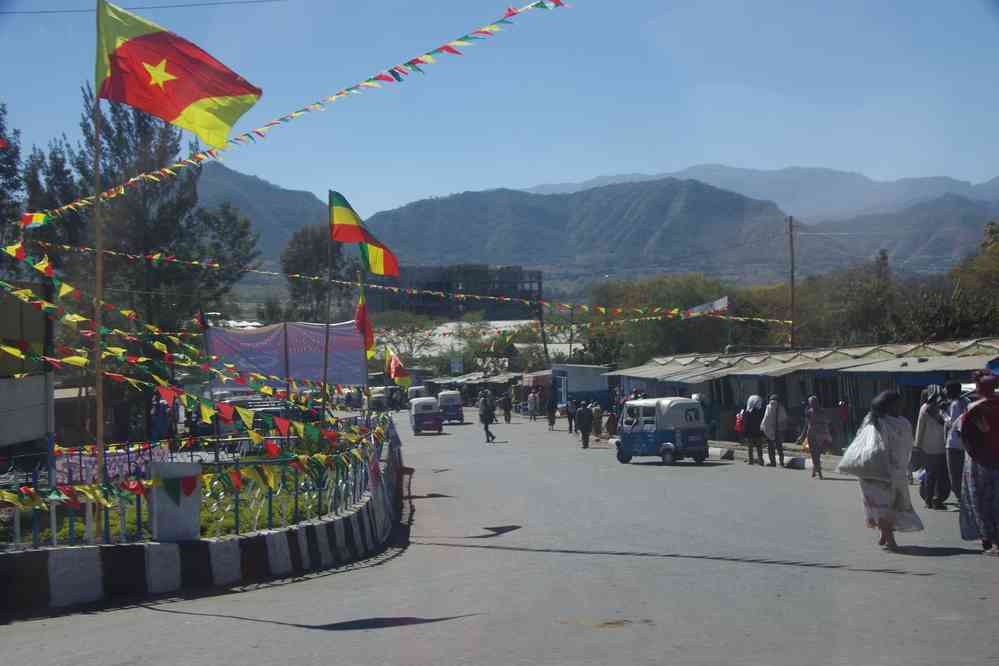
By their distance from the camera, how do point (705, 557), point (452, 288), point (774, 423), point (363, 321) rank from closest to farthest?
point (705, 557) → point (363, 321) → point (774, 423) → point (452, 288)

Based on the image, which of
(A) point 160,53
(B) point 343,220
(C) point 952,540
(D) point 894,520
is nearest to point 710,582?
(D) point 894,520

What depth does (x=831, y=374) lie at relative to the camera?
2898cm

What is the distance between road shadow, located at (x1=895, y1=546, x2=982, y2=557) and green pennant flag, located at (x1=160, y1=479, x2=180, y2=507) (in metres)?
7.28

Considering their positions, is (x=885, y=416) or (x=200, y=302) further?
(x=200, y=302)

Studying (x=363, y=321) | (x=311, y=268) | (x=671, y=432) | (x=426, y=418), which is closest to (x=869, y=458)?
Result: (x=363, y=321)

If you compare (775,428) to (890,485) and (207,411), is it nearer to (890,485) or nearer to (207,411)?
(890,485)

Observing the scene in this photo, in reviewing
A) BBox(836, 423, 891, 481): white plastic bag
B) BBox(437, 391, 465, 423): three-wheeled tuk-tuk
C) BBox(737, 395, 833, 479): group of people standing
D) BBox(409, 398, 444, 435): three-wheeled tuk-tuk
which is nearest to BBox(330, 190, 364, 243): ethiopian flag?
BBox(737, 395, 833, 479): group of people standing

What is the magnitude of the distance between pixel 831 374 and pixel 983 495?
64.4 ft

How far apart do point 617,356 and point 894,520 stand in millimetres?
53156

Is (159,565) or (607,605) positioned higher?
(159,565)

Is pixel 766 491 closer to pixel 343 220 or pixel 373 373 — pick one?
pixel 343 220

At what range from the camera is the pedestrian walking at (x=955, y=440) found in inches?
499

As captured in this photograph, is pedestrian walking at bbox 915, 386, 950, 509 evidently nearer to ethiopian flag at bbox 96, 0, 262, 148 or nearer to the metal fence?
the metal fence

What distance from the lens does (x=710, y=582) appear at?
911 centimetres
